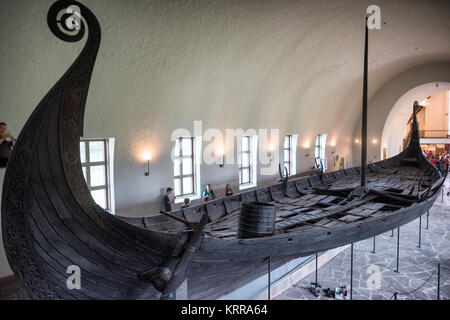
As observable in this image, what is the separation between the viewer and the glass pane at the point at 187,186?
1017 centimetres

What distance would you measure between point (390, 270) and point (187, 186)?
247 inches

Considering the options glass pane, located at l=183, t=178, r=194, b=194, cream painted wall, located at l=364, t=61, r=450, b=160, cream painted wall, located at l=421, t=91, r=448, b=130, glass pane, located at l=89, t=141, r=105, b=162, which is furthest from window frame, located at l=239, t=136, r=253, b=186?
cream painted wall, located at l=421, t=91, r=448, b=130

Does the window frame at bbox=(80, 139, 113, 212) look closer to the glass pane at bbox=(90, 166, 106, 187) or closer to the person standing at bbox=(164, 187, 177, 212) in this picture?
the glass pane at bbox=(90, 166, 106, 187)

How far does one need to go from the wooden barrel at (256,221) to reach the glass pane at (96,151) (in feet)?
17.1

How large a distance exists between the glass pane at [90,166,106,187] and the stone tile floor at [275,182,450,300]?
522 cm

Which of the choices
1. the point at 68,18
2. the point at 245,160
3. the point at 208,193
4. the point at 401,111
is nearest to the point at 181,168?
the point at 208,193

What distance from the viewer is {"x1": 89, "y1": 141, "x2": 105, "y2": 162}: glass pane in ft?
25.6

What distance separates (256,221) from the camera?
4.04 meters

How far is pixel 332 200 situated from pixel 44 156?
20.0ft

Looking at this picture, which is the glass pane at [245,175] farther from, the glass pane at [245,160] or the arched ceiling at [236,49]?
the arched ceiling at [236,49]

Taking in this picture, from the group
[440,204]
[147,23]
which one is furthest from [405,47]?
[147,23]

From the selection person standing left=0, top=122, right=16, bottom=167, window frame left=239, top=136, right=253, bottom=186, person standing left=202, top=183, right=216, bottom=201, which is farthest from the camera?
window frame left=239, top=136, right=253, bottom=186

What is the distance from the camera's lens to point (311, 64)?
12078 millimetres

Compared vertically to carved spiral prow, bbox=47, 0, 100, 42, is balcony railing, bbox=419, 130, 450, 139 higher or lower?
higher
